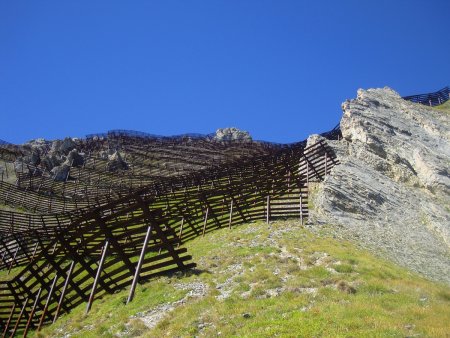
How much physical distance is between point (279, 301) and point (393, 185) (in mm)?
28539

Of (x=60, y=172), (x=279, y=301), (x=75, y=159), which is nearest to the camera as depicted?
(x=279, y=301)

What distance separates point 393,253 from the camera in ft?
91.4

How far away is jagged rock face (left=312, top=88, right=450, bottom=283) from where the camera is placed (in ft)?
99.9

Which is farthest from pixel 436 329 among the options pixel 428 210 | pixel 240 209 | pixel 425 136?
pixel 425 136

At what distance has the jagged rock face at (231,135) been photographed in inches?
Result: 4880

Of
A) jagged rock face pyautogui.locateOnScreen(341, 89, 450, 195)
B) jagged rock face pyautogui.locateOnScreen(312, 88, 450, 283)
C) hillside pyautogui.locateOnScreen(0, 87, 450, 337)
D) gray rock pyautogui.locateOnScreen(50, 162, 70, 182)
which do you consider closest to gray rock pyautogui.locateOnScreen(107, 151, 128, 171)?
gray rock pyautogui.locateOnScreen(50, 162, 70, 182)

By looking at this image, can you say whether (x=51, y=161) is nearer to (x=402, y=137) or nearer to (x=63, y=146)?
(x=63, y=146)

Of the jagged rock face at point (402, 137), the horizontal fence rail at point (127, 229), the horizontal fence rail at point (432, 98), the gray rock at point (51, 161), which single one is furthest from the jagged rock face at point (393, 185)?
the gray rock at point (51, 161)

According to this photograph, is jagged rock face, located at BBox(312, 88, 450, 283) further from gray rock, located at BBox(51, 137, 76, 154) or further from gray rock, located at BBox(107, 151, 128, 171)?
gray rock, located at BBox(51, 137, 76, 154)

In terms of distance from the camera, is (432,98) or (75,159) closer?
(75,159)

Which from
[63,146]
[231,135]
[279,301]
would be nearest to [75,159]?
[63,146]

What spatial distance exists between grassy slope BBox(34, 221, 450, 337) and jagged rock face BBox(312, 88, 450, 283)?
6229 millimetres

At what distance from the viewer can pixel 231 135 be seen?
417ft

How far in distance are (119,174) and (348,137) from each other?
5012cm
